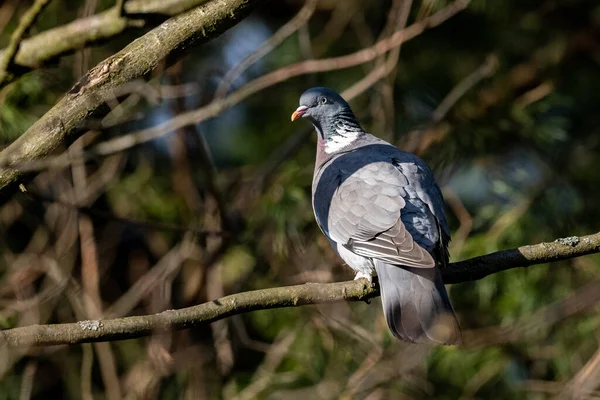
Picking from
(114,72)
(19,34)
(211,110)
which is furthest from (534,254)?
(19,34)

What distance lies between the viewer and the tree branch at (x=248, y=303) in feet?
8.05

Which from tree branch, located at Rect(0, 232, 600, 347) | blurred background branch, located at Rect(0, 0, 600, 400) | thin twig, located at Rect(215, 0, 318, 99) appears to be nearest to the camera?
tree branch, located at Rect(0, 232, 600, 347)

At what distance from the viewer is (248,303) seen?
8.66 feet

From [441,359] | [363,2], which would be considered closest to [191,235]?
[441,359]

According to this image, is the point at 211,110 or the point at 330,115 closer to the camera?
the point at 211,110

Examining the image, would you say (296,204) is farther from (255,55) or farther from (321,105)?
(255,55)

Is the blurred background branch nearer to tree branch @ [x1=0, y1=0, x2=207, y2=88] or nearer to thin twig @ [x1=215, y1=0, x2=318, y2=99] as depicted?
thin twig @ [x1=215, y1=0, x2=318, y2=99]

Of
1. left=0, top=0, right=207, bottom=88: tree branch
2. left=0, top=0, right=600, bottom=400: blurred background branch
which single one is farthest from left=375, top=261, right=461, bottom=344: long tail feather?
left=0, top=0, right=207, bottom=88: tree branch

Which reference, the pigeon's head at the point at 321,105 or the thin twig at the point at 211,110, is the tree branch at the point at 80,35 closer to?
the thin twig at the point at 211,110

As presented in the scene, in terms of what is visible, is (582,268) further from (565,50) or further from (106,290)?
(106,290)

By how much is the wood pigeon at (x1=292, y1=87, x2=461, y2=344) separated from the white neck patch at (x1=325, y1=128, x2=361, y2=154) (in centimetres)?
8

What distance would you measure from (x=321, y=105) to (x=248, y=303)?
7.04 feet

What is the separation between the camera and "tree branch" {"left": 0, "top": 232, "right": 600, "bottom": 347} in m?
2.46

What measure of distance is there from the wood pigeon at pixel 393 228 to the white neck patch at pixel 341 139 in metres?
0.08
